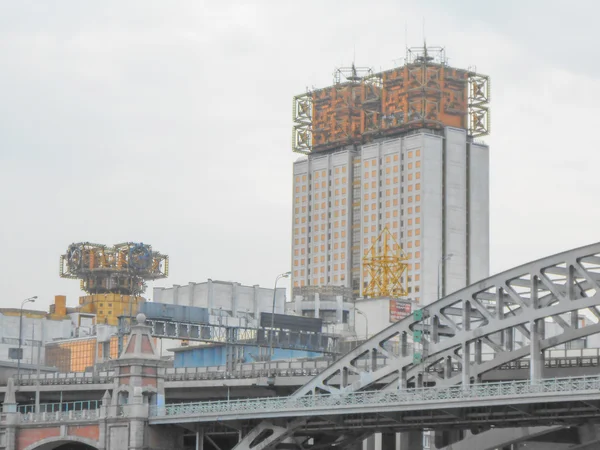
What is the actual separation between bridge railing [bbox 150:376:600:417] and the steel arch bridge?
207 cm

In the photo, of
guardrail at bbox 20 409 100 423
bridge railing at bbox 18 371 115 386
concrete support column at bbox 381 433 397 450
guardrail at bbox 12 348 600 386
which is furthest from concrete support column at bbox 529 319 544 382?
bridge railing at bbox 18 371 115 386

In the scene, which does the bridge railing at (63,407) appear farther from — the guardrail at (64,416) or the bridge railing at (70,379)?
the guardrail at (64,416)

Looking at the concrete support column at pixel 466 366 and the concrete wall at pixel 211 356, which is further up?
the concrete wall at pixel 211 356

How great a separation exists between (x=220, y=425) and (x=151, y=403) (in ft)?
20.1

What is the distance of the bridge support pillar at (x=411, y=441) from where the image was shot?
379ft

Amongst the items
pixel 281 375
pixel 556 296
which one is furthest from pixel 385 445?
pixel 556 296

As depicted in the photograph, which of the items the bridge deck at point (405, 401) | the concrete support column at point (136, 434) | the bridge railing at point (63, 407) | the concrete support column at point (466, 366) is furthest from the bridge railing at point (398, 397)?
the bridge railing at point (63, 407)

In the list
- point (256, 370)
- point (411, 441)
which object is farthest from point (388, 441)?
point (256, 370)

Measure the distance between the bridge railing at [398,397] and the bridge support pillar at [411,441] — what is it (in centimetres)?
1216

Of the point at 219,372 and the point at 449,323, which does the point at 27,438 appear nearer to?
the point at 219,372

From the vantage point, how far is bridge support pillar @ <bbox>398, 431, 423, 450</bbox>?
116 metres

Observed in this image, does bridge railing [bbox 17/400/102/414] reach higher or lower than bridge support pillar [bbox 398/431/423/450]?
higher

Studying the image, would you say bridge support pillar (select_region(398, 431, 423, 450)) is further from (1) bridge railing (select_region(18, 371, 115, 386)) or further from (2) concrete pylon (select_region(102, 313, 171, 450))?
(1) bridge railing (select_region(18, 371, 115, 386))

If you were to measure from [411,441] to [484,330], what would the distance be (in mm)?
21137
